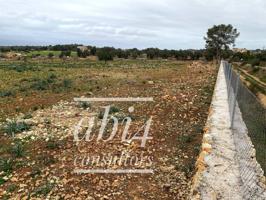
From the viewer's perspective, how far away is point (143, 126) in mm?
9188

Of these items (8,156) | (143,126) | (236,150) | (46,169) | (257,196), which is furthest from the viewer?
(143,126)

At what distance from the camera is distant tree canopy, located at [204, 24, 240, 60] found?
5966 centimetres

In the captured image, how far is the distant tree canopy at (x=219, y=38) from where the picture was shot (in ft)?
196

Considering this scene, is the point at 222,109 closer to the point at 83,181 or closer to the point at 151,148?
the point at 151,148

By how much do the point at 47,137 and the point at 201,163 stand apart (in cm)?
431

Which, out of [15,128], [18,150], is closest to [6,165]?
[18,150]

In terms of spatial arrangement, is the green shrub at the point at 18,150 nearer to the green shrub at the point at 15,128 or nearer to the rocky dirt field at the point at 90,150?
the rocky dirt field at the point at 90,150

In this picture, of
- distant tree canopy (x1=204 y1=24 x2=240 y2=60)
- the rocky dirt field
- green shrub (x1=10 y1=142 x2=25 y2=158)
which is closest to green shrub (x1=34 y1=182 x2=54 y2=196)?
the rocky dirt field

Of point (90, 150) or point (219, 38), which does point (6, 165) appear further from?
point (219, 38)

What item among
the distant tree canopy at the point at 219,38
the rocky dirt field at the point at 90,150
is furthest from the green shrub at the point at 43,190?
the distant tree canopy at the point at 219,38

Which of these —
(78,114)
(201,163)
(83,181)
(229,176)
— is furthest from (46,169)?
(78,114)

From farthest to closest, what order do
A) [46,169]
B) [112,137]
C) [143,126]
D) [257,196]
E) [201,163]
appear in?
[143,126] → [112,137] → [46,169] → [201,163] → [257,196]

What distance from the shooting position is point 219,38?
198 ft

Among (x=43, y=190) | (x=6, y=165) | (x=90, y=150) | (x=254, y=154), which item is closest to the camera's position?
(x=254, y=154)
